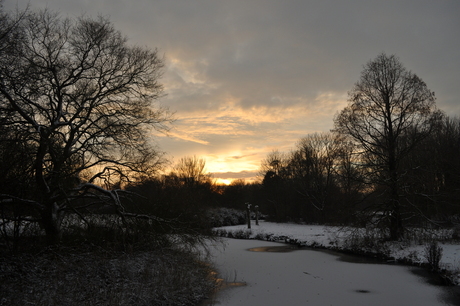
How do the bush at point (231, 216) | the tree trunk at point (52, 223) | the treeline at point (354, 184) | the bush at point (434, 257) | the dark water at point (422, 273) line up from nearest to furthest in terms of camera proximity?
the dark water at point (422, 273) → the tree trunk at point (52, 223) → the bush at point (434, 257) → the treeline at point (354, 184) → the bush at point (231, 216)

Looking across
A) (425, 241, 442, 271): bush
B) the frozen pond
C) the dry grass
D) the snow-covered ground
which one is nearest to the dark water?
the frozen pond

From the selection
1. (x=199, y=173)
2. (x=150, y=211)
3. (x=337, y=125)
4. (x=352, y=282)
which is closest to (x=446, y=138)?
(x=337, y=125)

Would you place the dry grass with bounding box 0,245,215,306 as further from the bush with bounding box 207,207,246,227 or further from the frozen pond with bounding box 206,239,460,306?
the bush with bounding box 207,207,246,227

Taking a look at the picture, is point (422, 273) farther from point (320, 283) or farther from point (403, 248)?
point (320, 283)

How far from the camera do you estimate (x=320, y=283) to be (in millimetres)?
10555

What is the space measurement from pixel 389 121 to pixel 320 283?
9.35 metres

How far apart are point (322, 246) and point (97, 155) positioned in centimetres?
1413

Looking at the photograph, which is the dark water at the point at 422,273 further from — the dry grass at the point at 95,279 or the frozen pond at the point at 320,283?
the dry grass at the point at 95,279

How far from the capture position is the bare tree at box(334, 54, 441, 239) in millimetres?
15047

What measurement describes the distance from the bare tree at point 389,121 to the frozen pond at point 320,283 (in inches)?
163

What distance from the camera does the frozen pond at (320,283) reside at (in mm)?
8672

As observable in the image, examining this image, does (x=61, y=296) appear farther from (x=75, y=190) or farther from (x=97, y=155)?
(x=97, y=155)

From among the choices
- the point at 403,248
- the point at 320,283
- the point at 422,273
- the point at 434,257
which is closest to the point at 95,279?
the point at 320,283

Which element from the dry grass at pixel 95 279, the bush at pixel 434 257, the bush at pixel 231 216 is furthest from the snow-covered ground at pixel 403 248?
the bush at pixel 231 216
